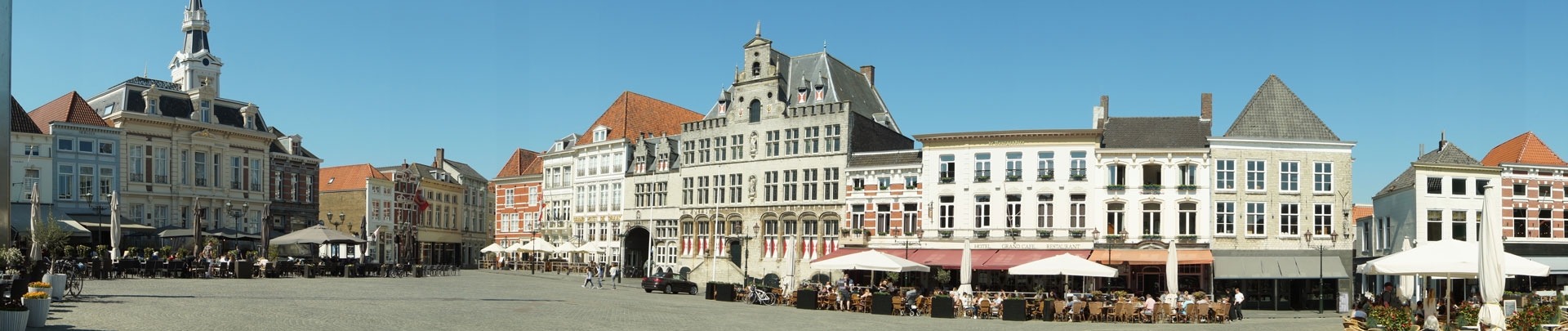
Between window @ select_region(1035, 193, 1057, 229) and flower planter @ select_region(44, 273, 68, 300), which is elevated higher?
window @ select_region(1035, 193, 1057, 229)

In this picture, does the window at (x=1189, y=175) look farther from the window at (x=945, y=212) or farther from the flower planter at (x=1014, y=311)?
the flower planter at (x=1014, y=311)

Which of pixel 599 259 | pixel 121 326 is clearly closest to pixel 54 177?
pixel 599 259

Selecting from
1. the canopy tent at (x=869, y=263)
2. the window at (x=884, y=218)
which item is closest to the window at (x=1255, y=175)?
the canopy tent at (x=869, y=263)

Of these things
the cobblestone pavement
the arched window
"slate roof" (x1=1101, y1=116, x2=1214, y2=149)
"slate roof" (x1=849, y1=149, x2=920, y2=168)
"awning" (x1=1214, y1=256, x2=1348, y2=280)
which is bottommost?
the cobblestone pavement

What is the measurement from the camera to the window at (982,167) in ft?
159

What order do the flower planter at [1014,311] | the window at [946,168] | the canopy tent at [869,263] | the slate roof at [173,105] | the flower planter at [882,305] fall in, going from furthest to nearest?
the slate roof at [173,105] < the window at [946,168] < the canopy tent at [869,263] < the flower planter at [882,305] < the flower planter at [1014,311]

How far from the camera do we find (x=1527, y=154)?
47281 millimetres

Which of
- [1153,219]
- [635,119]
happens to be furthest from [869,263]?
[635,119]

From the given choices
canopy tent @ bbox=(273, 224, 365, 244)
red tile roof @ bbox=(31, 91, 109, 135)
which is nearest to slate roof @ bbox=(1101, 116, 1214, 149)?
canopy tent @ bbox=(273, 224, 365, 244)

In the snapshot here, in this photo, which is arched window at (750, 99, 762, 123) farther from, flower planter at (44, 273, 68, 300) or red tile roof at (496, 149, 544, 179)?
flower planter at (44, 273, 68, 300)

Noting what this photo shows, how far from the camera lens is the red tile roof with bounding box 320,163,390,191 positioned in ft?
261

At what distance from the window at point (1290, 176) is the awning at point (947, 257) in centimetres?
1066

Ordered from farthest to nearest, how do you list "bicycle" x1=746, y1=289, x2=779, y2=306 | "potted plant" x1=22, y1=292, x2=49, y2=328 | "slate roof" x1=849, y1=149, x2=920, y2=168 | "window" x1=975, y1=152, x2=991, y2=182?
"slate roof" x1=849, y1=149, x2=920, y2=168 < "window" x1=975, y1=152, x2=991, y2=182 < "bicycle" x1=746, y1=289, x2=779, y2=306 < "potted plant" x1=22, y1=292, x2=49, y2=328

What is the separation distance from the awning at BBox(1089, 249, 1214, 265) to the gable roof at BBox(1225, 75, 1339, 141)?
454cm
